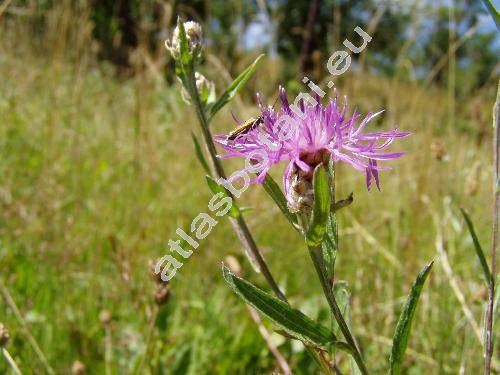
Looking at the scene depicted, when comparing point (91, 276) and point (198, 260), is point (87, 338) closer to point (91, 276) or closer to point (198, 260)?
point (91, 276)

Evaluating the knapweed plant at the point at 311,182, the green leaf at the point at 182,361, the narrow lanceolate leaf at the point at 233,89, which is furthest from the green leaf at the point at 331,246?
the green leaf at the point at 182,361

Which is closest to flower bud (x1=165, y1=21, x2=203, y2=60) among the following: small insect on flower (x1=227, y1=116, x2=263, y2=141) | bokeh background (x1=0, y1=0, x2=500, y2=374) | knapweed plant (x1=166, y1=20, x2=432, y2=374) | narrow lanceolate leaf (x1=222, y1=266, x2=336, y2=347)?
knapweed plant (x1=166, y1=20, x2=432, y2=374)

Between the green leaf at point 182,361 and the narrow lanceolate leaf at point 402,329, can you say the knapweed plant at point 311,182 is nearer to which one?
the narrow lanceolate leaf at point 402,329

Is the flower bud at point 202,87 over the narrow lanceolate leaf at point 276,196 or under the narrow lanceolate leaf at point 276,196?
over

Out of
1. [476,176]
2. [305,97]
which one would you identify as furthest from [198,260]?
[305,97]

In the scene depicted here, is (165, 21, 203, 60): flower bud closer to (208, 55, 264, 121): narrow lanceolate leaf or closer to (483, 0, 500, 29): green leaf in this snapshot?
(208, 55, 264, 121): narrow lanceolate leaf

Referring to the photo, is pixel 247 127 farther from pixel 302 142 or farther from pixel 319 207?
pixel 319 207
